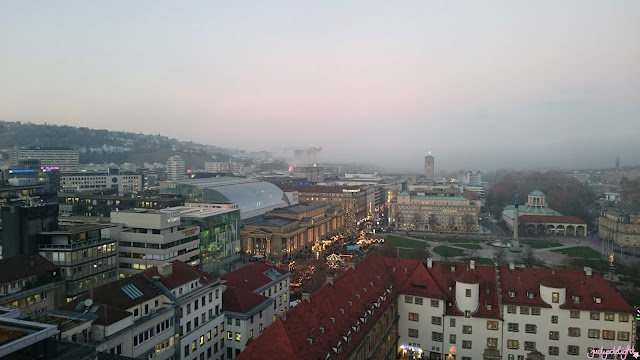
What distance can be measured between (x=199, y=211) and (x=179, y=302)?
48417 millimetres

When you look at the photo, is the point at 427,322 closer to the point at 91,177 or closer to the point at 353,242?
the point at 353,242

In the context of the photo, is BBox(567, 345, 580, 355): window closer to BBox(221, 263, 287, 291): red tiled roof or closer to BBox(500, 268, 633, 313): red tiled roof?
BBox(500, 268, 633, 313): red tiled roof

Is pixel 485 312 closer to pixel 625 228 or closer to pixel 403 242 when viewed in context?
pixel 403 242

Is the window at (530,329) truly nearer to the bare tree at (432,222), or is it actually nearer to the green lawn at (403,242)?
the green lawn at (403,242)

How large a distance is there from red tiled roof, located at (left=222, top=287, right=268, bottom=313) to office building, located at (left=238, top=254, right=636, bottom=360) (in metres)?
10.9

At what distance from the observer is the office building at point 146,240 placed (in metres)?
62.4

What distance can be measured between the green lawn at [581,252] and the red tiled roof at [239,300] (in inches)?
3445

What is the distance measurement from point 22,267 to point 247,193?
83.3 meters

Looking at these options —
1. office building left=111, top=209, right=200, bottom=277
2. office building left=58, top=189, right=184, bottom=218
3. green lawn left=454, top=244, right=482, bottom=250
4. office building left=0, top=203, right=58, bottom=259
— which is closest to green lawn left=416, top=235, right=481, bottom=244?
green lawn left=454, top=244, right=482, bottom=250

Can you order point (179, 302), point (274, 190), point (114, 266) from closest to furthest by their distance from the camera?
point (179, 302) < point (114, 266) < point (274, 190)

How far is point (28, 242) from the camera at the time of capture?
55312 millimetres

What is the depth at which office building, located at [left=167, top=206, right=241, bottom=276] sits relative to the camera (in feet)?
254

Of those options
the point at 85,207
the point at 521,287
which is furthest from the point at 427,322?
the point at 85,207

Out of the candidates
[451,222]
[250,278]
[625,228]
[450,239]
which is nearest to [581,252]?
[625,228]
